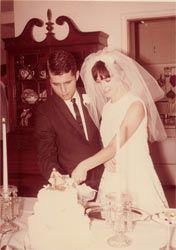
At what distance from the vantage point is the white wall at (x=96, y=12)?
2129 millimetres

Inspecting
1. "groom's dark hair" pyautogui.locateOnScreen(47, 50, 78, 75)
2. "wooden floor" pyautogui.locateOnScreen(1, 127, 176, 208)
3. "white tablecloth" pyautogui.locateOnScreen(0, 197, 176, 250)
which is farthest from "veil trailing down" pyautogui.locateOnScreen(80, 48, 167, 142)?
"wooden floor" pyautogui.locateOnScreen(1, 127, 176, 208)

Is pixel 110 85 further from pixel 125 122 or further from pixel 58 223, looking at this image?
pixel 58 223

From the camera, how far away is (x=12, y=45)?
2.42 m

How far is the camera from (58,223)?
899 mm

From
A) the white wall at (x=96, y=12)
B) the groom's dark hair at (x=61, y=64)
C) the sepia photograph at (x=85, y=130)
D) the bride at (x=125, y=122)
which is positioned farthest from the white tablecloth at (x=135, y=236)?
the white wall at (x=96, y=12)

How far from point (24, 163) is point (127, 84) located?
128 cm

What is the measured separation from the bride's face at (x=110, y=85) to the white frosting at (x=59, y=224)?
0.67m

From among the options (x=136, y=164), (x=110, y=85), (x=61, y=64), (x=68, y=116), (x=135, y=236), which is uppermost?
(x=61, y=64)

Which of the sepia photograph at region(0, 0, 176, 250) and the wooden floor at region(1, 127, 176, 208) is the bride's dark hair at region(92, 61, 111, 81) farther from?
the wooden floor at region(1, 127, 176, 208)

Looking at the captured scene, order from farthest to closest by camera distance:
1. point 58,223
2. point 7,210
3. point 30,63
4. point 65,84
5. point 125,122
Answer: point 30,63, point 65,84, point 125,122, point 7,210, point 58,223

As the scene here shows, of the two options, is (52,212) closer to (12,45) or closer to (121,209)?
(121,209)

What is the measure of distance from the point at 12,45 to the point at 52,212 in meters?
1.77

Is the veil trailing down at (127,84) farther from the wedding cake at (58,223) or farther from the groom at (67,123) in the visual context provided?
the wedding cake at (58,223)

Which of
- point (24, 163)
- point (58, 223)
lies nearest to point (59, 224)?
point (58, 223)
